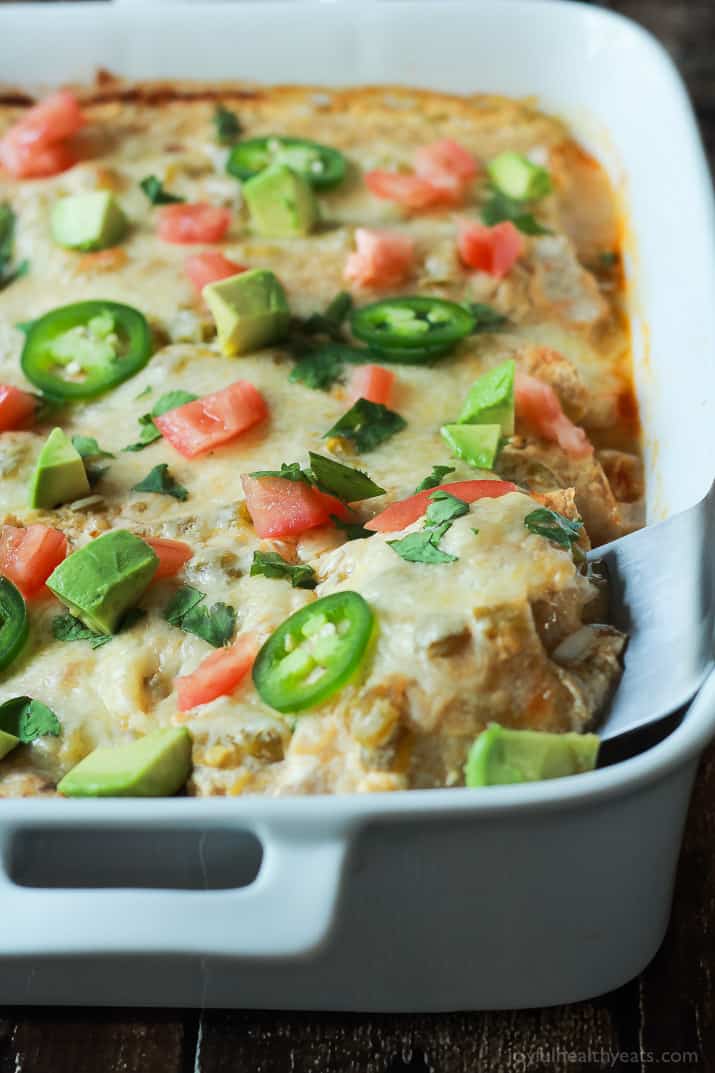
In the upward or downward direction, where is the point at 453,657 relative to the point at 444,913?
upward

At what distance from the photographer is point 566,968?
2098mm

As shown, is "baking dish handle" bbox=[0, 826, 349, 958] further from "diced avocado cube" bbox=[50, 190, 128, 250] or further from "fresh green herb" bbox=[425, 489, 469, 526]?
"diced avocado cube" bbox=[50, 190, 128, 250]

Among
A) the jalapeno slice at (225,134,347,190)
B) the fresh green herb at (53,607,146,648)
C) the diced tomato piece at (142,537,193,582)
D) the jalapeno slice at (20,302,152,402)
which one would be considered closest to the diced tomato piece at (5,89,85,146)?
the jalapeno slice at (225,134,347,190)

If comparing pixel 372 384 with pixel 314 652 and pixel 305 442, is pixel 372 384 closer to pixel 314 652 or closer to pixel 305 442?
pixel 305 442

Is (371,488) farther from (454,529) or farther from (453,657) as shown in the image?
(453,657)

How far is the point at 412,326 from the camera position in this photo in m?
2.99

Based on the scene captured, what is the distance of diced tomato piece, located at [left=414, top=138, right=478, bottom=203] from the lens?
3.45 meters

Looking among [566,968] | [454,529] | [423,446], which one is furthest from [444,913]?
[423,446]

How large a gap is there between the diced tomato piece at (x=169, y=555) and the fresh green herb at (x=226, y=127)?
1.65 m

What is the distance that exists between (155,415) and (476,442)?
68 centimetres

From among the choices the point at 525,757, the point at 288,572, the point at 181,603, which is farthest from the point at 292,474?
the point at 525,757

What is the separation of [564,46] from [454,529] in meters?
2.13

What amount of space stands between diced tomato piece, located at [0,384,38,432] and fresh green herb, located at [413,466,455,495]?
2.92ft

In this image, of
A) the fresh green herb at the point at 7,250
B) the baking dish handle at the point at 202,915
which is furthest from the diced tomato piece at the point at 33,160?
the baking dish handle at the point at 202,915
